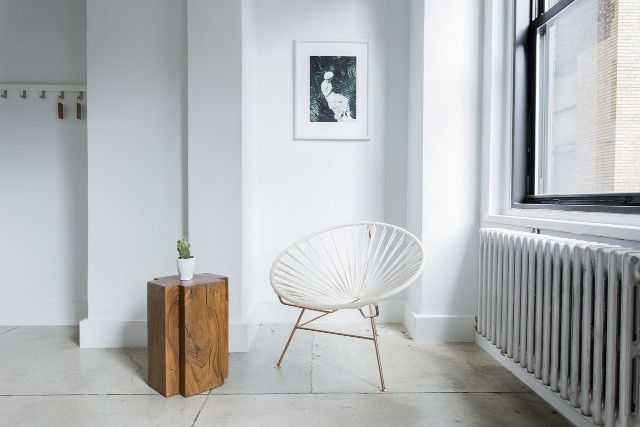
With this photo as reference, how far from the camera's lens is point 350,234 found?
301cm

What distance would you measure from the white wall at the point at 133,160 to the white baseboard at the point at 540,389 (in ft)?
6.30

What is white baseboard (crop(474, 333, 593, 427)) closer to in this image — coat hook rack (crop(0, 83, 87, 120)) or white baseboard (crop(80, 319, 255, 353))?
white baseboard (crop(80, 319, 255, 353))

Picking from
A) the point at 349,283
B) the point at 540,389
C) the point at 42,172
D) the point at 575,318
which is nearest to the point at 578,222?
the point at 575,318

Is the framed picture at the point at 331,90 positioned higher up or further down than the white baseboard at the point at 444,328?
higher up

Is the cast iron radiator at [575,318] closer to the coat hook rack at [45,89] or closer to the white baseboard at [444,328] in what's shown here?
the white baseboard at [444,328]

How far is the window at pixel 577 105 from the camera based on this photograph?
171 centimetres

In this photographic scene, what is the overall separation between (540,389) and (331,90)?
2171mm

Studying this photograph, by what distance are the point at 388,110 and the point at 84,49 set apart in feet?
6.99

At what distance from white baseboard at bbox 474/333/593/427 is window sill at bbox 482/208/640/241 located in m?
0.64

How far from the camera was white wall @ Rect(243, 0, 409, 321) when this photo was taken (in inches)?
115

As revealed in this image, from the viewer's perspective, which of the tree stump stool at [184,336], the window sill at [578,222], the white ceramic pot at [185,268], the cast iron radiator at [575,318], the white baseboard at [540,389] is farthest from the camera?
the white ceramic pot at [185,268]

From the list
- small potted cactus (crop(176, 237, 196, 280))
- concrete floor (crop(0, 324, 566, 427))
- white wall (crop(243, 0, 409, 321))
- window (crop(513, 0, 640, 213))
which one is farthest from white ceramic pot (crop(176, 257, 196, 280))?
window (crop(513, 0, 640, 213))

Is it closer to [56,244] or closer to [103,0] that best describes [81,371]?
[56,244]

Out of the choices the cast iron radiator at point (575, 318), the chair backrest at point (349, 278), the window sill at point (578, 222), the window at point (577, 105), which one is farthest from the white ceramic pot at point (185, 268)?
the window at point (577, 105)
